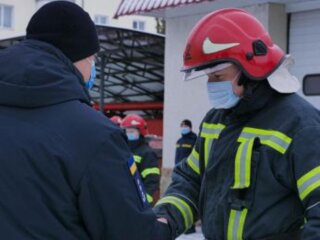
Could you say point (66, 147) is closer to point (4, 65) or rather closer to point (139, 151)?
point (4, 65)

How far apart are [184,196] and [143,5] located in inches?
258

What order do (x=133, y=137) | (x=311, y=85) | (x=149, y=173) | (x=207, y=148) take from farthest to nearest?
(x=311, y=85) → (x=133, y=137) → (x=149, y=173) → (x=207, y=148)

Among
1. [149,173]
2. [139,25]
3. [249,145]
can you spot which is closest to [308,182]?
[249,145]

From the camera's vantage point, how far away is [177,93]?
9719 mm

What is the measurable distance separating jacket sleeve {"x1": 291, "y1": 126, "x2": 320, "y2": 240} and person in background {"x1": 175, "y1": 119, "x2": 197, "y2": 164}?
6871mm

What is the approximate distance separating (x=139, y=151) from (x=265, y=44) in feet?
14.3

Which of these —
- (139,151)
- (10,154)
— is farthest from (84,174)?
(139,151)

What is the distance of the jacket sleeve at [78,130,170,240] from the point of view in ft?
6.14

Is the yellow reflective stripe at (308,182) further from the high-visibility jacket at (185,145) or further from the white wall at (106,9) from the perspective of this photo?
the white wall at (106,9)

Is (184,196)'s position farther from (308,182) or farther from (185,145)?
(185,145)

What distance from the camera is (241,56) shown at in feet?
8.27

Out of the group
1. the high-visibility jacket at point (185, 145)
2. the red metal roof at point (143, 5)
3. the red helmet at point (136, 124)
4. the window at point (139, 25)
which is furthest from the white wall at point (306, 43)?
the window at point (139, 25)

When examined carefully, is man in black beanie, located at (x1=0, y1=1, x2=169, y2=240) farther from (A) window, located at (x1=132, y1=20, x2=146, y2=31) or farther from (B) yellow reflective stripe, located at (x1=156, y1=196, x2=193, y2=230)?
(A) window, located at (x1=132, y1=20, x2=146, y2=31)

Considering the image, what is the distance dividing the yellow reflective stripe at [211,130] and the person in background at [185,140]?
639 centimetres
